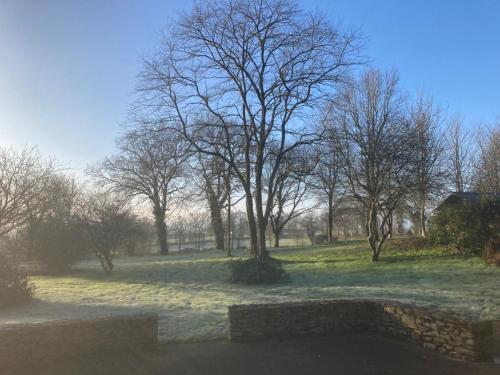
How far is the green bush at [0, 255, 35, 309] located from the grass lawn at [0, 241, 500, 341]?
530mm

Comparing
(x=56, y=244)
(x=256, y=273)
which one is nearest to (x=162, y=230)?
(x=56, y=244)

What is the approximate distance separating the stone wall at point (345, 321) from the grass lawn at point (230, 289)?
3.28 ft

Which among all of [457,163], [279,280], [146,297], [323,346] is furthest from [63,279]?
[457,163]

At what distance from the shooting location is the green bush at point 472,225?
20188 millimetres

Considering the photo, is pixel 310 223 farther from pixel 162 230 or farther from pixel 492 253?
pixel 492 253

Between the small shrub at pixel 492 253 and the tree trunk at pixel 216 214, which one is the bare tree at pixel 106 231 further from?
the small shrub at pixel 492 253

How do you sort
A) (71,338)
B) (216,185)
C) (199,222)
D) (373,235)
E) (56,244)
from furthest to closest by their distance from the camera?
(199,222)
(216,185)
(56,244)
(373,235)
(71,338)

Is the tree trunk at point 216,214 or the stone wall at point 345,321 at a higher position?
the tree trunk at point 216,214

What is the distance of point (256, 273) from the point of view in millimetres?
19531

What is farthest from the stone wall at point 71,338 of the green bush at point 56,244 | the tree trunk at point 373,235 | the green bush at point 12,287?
the green bush at point 56,244

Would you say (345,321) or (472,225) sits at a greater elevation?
(472,225)

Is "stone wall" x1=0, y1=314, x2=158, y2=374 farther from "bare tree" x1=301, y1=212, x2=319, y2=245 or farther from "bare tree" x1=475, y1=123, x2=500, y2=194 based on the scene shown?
"bare tree" x1=301, y1=212, x2=319, y2=245

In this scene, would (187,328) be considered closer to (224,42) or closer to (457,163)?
(224,42)

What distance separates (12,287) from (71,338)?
10761 millimetres
